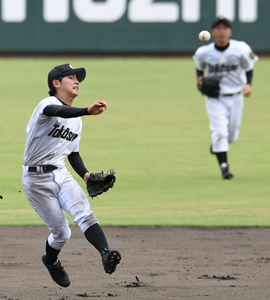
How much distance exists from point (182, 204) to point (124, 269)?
276 centimetres

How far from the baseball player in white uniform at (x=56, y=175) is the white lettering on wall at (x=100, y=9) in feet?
72.9

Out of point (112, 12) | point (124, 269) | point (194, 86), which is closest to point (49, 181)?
point (124, 269)

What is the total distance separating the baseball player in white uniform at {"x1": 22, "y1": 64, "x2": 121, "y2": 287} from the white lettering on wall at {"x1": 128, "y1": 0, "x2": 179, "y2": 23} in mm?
22249

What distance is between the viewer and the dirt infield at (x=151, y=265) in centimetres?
502

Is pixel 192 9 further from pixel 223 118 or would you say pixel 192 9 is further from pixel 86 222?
pixel 86 222

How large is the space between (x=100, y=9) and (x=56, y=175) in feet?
73.9

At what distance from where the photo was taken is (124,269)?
5734 millimetres

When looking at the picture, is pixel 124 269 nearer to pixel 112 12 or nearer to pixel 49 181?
pixel 49 181

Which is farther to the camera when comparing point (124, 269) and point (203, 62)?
point (203, 62)

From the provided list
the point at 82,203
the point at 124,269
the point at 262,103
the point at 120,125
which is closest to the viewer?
the point at 82,203

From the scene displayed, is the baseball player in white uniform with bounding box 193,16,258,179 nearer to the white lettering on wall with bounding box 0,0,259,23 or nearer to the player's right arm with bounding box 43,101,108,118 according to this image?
the player's right arm with bounding box 43,101,108,118

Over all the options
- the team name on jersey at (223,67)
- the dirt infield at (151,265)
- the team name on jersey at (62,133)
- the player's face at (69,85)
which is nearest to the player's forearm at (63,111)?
the team name on jersey at (62,133)

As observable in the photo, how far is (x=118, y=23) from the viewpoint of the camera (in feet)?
89.0

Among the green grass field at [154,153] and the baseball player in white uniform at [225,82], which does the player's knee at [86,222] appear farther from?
the baseball player in white uniform at [225,82]
